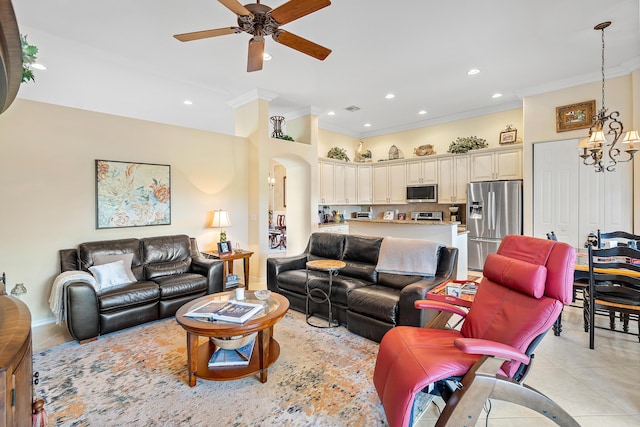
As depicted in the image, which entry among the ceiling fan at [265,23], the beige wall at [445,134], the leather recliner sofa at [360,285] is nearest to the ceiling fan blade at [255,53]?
the ceiling fan at [265,23]

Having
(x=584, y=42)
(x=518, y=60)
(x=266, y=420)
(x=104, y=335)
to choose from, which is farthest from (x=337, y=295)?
(x=584, y=42)

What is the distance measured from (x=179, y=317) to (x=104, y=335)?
4.70 feet

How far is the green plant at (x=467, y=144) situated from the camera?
5.98 m

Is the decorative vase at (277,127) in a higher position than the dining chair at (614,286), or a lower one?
higher

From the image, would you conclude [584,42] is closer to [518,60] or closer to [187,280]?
[518,60]

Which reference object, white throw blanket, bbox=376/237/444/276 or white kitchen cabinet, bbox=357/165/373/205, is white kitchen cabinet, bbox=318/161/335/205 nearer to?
white kitchen cabinet, bbox=357/165/373/205

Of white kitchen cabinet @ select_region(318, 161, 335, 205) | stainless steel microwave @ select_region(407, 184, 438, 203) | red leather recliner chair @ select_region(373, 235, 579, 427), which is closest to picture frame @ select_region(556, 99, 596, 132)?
stainless steel microwave @ select_region(407, 184, 438, 203)

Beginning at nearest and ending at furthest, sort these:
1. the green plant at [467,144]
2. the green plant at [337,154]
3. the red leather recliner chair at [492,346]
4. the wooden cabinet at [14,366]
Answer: the wooden cabinet at [14,366]
the red leather recliner chair at [492,346]
the green plant at [467,144]
the green plant at [337,154]

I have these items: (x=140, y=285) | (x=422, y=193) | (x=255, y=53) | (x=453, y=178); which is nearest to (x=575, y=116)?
(x=453, y=178)

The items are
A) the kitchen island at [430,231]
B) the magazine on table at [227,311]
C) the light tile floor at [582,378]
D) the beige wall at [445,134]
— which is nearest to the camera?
the light tile floor at [582,378]

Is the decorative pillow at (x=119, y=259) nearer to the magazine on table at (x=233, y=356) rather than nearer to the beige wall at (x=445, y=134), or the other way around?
the magazine on table at (x=233, y=356)

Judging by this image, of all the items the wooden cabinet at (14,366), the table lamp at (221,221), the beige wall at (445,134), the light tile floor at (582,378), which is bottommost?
the light tile floor at (582,378)

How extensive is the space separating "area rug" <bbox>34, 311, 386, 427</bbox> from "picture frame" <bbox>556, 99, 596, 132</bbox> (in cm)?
456

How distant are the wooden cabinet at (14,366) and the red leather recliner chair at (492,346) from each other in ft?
4.86
